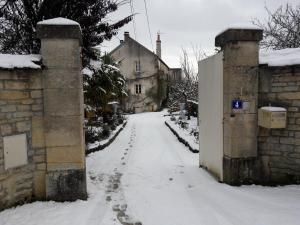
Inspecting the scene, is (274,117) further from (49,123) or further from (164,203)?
(49,123)

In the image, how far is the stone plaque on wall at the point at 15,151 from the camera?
489 centimetres

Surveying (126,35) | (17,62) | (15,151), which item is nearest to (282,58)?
(17,62)

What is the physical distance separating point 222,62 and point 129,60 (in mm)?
28204

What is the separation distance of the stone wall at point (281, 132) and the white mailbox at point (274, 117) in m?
0.20

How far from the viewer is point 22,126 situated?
16.8 feet

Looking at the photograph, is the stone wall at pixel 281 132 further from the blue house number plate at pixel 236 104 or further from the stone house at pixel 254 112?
the blue house number plate at pixel 236 104

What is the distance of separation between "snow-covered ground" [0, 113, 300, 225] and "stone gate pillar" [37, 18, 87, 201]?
15.5 inches

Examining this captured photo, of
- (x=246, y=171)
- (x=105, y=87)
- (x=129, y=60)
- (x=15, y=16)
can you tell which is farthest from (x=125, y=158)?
(x=129, y=60)

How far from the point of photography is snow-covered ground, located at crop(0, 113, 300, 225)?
14.9ft

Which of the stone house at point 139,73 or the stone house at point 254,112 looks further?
the stone house at point 139,73

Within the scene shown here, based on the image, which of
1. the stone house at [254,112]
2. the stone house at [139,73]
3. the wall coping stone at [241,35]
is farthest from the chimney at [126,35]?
the wall coping stone at [241,35]

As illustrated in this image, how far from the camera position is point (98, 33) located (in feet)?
29.5

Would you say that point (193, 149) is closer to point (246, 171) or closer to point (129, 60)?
point (246, 171)

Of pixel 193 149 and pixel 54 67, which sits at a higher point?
pixel 54 67
